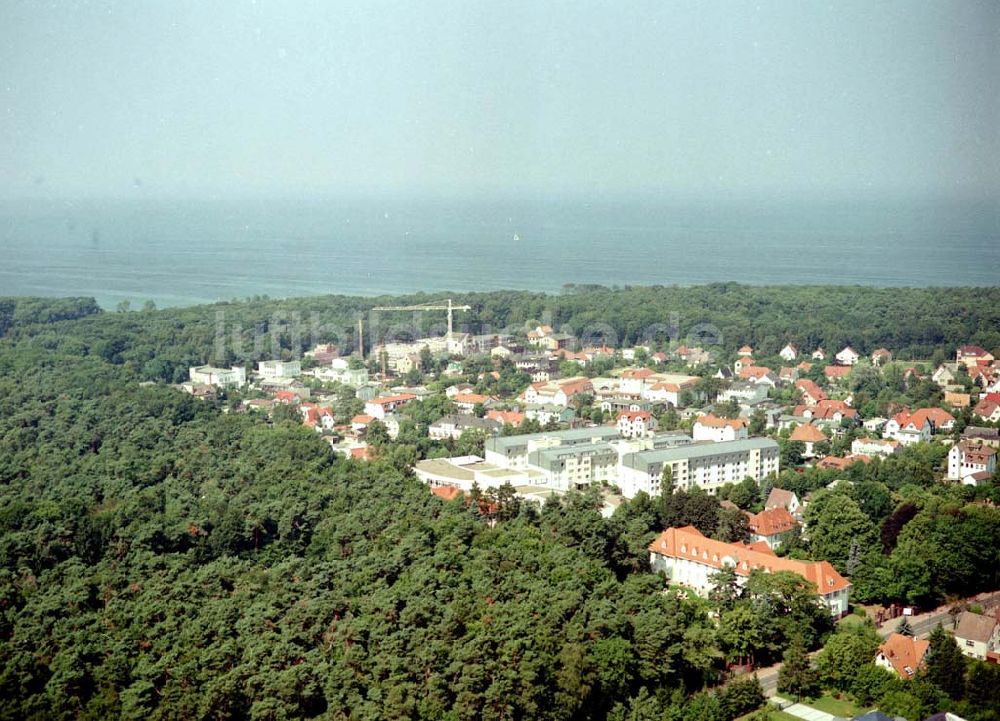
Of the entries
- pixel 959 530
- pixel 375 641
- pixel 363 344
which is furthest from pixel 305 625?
pixel 363 344

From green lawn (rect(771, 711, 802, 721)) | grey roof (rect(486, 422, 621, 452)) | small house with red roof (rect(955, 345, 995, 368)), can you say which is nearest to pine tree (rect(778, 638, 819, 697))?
green lawn (rect(771, 711, 802, 721))

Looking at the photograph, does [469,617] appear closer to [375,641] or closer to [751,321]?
[375,641]

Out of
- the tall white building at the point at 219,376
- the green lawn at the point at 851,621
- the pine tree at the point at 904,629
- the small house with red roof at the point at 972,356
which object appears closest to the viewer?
the pine tree at the point at 904,629

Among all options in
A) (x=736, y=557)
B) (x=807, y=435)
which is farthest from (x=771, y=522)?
(x=807, y=435)

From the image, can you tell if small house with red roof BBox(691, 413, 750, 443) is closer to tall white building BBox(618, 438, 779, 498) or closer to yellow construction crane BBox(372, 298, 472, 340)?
tall white building BBox(618, 438, 779, 498)

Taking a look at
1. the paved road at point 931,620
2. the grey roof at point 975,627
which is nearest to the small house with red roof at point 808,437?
the paved road at point 931,620

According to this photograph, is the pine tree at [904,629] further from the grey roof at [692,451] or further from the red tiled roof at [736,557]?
the grey roof at [692,451]
